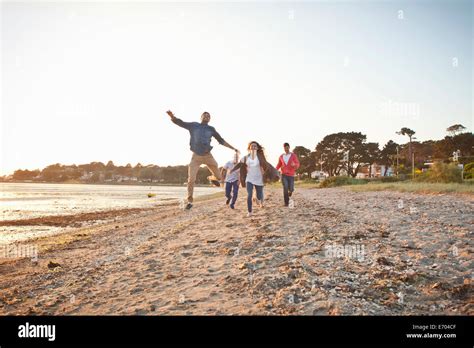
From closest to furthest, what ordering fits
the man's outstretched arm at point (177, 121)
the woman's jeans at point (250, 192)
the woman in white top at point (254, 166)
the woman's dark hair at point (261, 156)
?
1. the man's outstretched arm at point (177, 121)
2. the woman's jeans at point (250, 192)
3. the woman in white top at point (254, 166)
4. the woman's dark hair at point (261, 156)

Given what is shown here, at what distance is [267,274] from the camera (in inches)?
173

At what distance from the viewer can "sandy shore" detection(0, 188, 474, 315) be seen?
346 centimetres

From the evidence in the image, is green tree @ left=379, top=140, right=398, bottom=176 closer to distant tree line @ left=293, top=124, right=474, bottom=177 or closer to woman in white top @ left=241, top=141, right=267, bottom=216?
distant tree line @ left=293, top=124, right=474, bottom=177

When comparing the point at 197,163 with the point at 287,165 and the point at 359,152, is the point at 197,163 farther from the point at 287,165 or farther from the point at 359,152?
the point at 359,152

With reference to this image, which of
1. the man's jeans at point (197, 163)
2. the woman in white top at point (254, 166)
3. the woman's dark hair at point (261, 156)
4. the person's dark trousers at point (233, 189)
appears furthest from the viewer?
the person's dark trousers at point (233, 189)

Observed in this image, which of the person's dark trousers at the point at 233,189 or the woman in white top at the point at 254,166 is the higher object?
the woman in white top at the point at 254,166

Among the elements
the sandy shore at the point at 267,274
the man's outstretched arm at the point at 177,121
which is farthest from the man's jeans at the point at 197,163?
the sandy shore at the point at 267,274

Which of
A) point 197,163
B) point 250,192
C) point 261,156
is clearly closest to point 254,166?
point 261,156

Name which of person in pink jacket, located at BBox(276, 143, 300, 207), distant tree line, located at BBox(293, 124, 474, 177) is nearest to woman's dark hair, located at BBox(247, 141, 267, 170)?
person in pink jacket, located at BBox(276, 143, 300, 207)

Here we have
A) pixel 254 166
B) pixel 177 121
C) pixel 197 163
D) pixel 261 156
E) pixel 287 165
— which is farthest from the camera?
pixel 287 165

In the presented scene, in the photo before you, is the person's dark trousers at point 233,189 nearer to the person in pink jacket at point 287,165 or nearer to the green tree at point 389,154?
the person in pink jacket at point 287,165

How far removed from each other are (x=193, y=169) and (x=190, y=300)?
6.04m

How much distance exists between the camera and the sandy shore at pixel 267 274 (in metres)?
3.46
